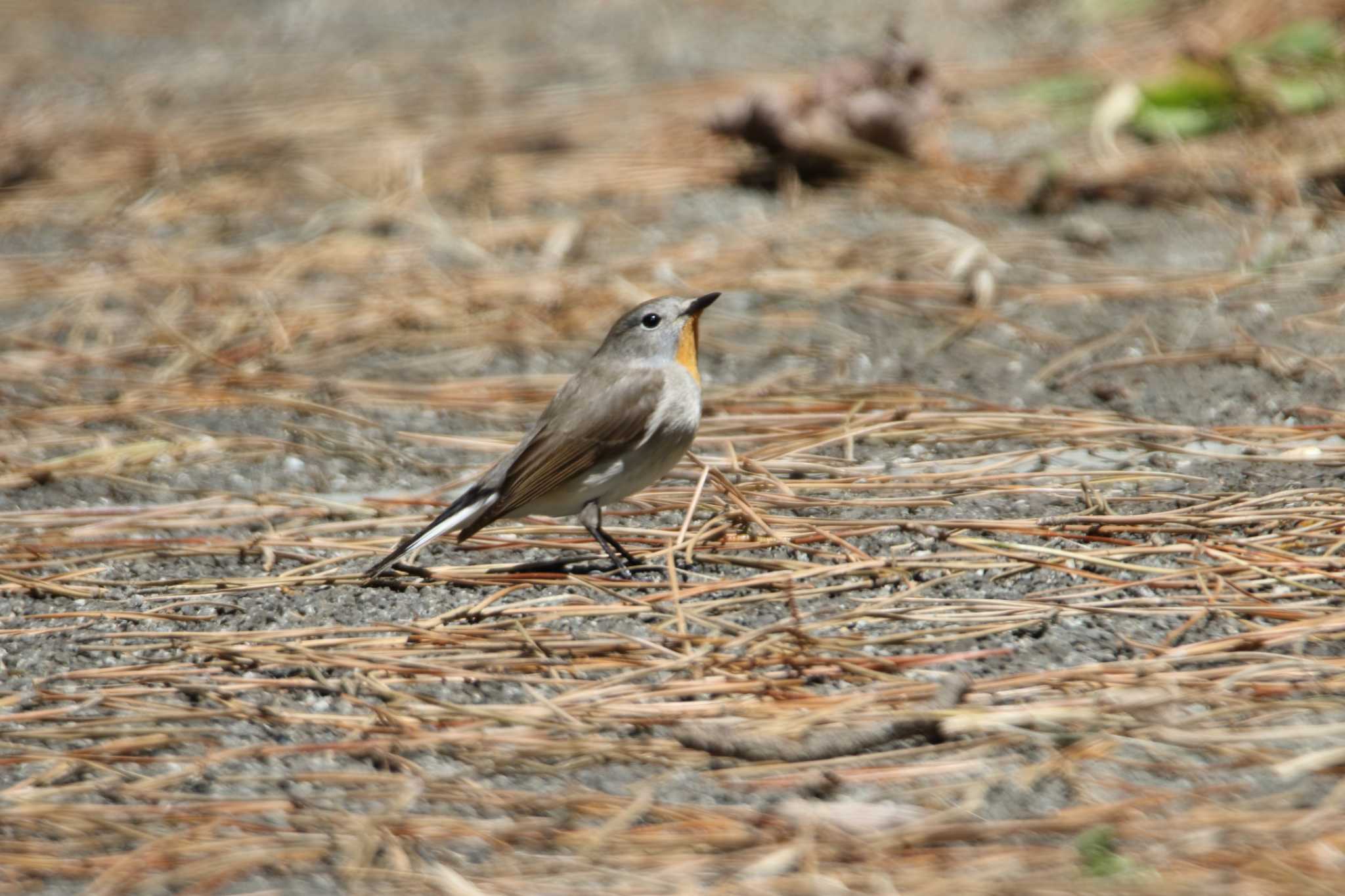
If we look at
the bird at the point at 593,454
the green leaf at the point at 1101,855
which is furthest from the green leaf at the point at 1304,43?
the green leaf at the point at 1101,855

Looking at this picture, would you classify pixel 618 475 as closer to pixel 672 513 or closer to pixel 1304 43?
pixel 672 513

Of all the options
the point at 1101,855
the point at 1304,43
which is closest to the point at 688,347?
the point at 1101,855

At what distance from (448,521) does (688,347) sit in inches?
39.7

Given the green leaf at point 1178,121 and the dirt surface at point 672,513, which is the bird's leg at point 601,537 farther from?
the green leaf at point 1178,121

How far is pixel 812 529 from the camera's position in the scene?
12.9ft

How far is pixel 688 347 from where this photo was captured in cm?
457

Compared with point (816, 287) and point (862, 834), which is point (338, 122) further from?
point (862, 834)

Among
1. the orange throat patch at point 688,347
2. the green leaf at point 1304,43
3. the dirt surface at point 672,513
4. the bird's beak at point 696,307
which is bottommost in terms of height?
the dirt surface at point 672,513

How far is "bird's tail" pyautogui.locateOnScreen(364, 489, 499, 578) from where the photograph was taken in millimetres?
3867

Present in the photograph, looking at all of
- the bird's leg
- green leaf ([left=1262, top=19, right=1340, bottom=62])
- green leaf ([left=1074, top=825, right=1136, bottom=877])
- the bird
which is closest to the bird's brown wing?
the bird

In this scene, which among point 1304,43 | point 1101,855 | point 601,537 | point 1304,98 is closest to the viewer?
point 1101,855

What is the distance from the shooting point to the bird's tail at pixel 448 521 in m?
3.87

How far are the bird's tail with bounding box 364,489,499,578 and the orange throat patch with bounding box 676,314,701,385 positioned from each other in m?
0.80

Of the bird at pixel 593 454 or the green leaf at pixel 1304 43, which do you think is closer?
the bird at pixel 593 454
